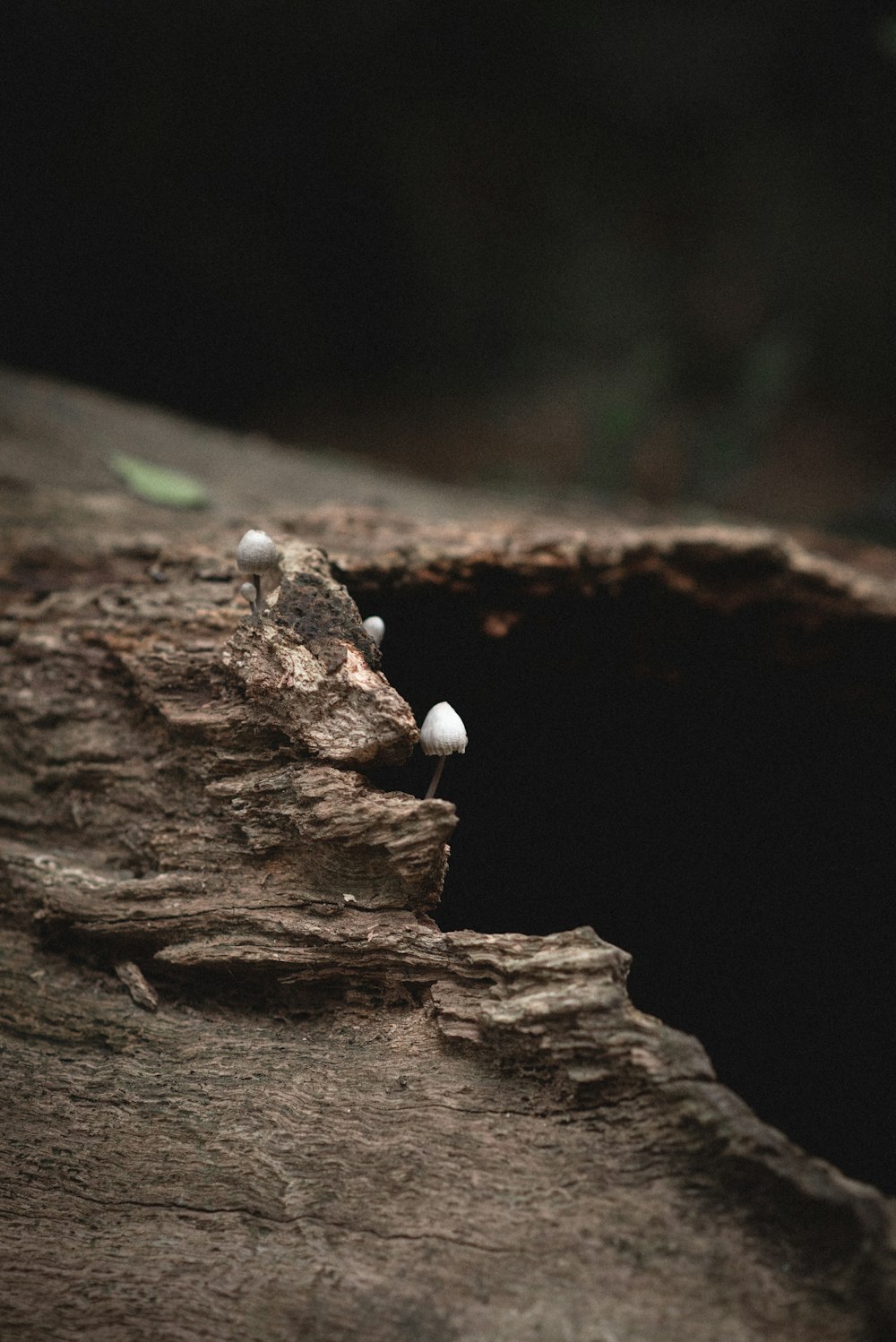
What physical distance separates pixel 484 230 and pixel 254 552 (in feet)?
39.0

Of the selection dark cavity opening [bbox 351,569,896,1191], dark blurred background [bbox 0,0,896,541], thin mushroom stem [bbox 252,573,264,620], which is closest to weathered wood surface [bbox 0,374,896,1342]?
thin mushroom stem [bbox 252,573,264,620]

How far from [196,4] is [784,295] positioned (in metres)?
8.61

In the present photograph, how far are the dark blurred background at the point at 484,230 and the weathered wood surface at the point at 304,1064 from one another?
7.64 m

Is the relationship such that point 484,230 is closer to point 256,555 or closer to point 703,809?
point 703,809

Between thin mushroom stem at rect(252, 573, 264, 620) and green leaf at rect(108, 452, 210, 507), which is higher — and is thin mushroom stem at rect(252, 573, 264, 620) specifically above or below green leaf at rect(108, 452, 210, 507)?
below

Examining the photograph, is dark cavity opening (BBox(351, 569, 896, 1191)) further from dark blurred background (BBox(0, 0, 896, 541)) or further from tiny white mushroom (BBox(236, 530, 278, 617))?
dark blurred background (BBox(0, 0, 896, 541))

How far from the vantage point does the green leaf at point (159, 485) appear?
432 centimetres

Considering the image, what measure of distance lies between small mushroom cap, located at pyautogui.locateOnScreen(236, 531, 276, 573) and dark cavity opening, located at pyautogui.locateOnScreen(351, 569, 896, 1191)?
45.1 inches

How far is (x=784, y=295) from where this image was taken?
1225cm

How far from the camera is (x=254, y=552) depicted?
2488 mm

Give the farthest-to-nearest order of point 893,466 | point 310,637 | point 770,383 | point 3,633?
point 893,466 → point 770,383 → point 3,633 → point 310,637

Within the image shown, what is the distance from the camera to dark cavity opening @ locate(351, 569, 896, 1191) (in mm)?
3791

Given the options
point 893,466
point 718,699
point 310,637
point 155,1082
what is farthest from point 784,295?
point 155,1082

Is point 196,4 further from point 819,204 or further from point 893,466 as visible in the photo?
point 893,466
